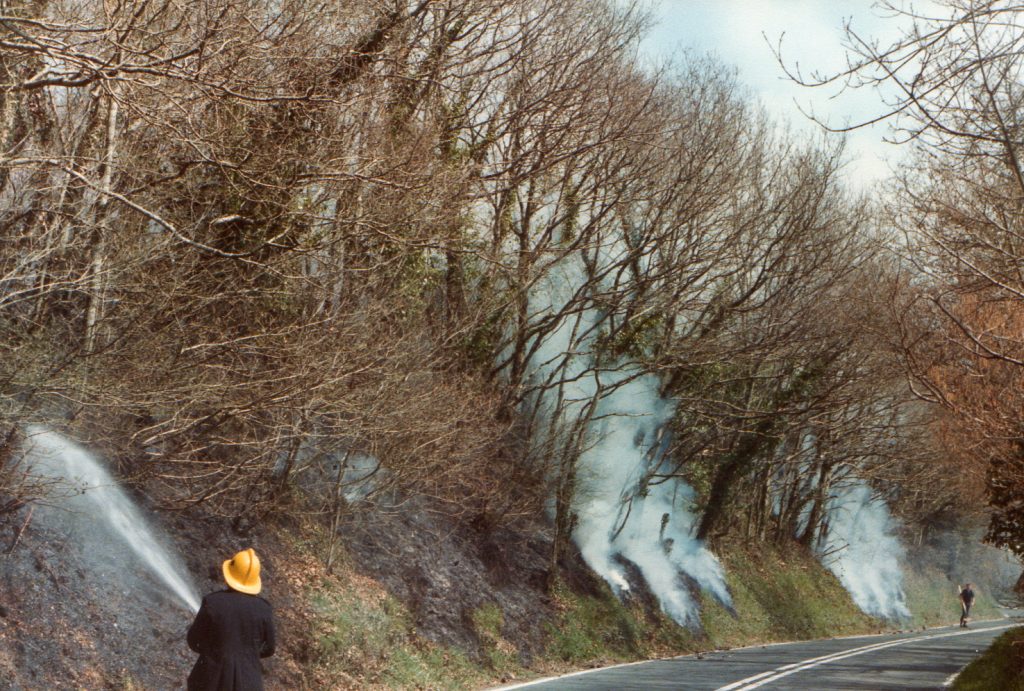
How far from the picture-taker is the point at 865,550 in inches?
1948

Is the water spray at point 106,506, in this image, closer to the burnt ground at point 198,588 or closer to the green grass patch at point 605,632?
the burnt ground at point 198,588

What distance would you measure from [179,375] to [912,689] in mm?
11141

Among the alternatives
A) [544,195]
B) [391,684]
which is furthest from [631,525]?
[391,684]

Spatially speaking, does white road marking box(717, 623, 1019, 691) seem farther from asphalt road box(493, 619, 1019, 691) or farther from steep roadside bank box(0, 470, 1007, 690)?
steep roadside bank box(0, 470, 1007, 690)

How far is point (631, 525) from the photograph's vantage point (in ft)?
102

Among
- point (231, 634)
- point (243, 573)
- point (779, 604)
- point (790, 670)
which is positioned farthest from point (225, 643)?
point (779, 604)

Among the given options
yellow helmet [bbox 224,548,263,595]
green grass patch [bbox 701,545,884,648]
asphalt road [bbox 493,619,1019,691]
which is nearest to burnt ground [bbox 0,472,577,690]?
asphalt road [bbox 493,619,1019,691]

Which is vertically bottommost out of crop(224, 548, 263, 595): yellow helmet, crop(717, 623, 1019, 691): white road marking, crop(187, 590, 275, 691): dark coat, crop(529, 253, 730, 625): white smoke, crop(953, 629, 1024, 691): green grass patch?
crop(953, 629, 1024, 691): green grass patch

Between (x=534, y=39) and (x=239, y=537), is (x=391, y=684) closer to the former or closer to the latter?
(x=239, y=537)

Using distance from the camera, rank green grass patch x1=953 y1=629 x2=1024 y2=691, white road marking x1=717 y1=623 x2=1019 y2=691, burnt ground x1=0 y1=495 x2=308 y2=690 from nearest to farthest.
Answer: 1. burnt ground x1=0 y1=495 x2=308 y2=690
2. green grass patch x1=953 y1=629 x2=1024 y2=691
3. white road marking x1=717 y1=623 x2=1019 y2=691

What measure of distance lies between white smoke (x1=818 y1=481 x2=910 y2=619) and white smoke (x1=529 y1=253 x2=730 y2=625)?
14525mm

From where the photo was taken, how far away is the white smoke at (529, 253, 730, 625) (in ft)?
83.8

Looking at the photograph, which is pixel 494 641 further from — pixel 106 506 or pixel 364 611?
pixel 106 506

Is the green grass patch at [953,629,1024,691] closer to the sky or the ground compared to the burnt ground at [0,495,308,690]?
closer to the ground
